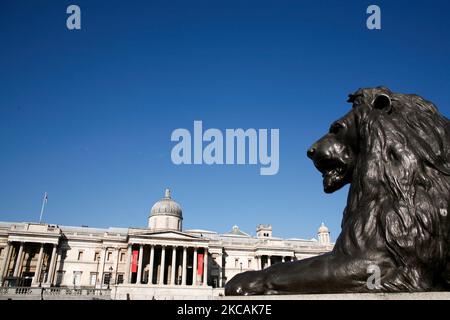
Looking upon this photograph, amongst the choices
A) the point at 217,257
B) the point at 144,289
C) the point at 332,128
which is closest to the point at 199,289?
the point at 144,289

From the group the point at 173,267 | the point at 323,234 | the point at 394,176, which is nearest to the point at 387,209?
the point at 394,176

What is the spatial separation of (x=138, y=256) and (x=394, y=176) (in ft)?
158

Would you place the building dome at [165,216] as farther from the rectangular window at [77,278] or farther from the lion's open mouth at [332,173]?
the lion's open mouth at [332,173]

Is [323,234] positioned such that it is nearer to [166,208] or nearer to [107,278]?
[166,208]

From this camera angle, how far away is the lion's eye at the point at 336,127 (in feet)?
12.7

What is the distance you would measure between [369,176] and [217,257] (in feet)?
174

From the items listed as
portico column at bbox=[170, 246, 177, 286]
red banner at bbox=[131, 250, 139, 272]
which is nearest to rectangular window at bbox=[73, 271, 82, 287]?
red banner at bbox=[131, 250, 139, 272]

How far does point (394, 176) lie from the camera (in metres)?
3.12

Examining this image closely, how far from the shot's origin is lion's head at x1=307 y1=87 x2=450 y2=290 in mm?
2883

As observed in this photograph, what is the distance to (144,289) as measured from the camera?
40.9 m

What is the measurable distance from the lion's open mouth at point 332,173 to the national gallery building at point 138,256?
4095 cm

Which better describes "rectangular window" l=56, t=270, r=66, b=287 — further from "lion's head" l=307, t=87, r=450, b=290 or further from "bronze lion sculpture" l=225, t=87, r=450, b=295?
"lion's head" l=307, t=87, r=450, b=290

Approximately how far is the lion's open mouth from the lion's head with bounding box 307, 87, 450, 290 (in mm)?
11
